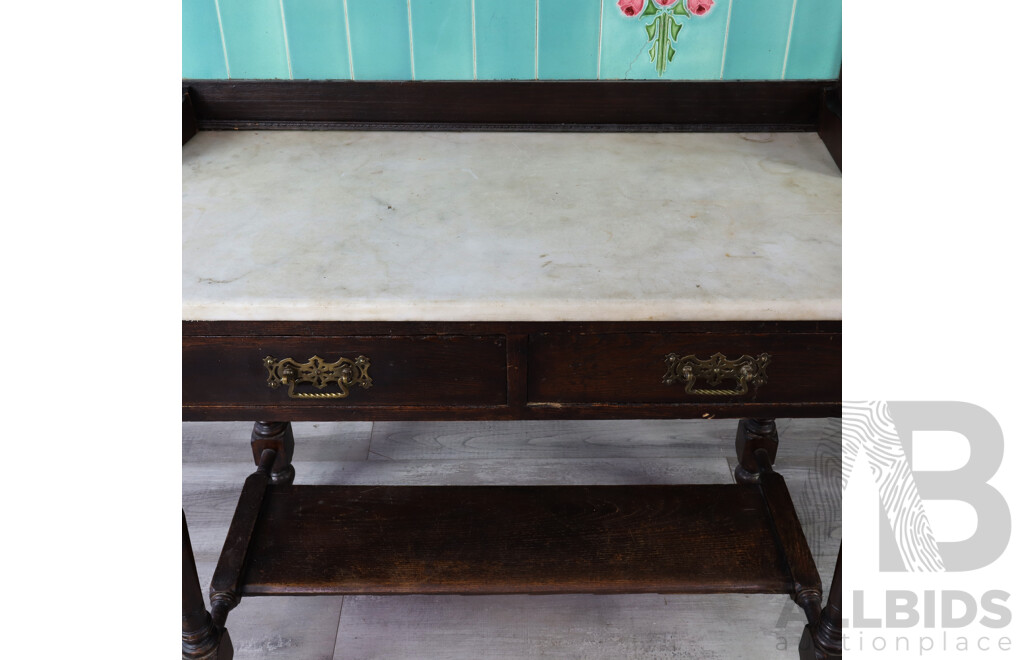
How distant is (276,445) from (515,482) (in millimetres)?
575

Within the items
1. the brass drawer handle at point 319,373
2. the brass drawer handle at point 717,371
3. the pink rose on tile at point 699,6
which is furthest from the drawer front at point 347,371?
the pink rose on tile at point 699,6

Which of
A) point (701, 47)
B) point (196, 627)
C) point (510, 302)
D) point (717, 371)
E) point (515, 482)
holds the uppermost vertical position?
point (701, 47)

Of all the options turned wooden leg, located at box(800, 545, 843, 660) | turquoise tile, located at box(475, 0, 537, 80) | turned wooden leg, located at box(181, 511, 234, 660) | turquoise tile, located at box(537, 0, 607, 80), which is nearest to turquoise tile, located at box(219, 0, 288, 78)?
turquoise tile, located at box(475, 0, 537, 80)

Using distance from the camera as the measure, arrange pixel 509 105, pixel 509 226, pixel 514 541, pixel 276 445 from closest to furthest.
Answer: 1. pixel 509 226
2. pixel 514 541
3. pixel 509 105
4. pixel 276 445

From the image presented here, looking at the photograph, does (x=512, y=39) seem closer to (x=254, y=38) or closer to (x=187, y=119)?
(x=254, y=38)

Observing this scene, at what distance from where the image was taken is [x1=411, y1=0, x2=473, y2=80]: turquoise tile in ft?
4.77

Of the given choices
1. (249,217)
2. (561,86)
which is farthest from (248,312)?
(561,86)

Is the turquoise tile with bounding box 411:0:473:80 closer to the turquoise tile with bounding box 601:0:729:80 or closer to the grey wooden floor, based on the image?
the turquoise tile with bounding box 601:0:729:80

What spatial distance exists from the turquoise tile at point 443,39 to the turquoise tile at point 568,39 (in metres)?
0.14

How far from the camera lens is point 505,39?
1.49 meters

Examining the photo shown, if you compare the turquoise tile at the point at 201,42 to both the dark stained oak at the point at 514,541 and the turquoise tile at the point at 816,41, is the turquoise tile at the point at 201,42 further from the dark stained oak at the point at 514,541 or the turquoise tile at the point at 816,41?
the turquoise tile at the point at 816,41

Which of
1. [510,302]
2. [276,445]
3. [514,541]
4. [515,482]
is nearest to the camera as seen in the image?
[510,302]

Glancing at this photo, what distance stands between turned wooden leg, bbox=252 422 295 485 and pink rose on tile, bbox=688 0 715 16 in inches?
49.1

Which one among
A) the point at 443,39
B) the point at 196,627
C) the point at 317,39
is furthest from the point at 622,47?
the point at 196,627
